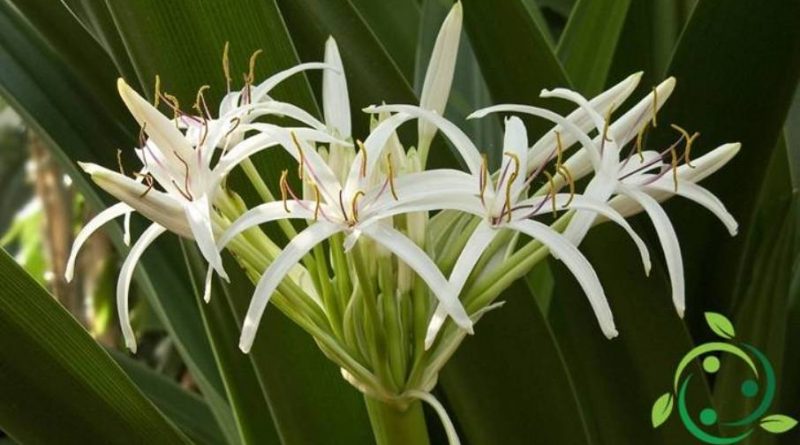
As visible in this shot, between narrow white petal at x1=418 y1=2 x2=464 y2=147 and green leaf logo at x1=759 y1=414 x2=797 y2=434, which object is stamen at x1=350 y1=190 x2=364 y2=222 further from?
green leaf logo at x1=759 y1=414 x2=797 y2=434

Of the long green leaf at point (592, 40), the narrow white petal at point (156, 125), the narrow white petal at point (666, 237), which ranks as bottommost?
the narrow white petal at point (666, 237)

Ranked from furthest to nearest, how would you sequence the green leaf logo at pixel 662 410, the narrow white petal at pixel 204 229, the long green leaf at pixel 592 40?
the long green leaf at pixel 592 40 < the green leaf logo at pixel 662 410 < the narrow white petal at pixel 204 229

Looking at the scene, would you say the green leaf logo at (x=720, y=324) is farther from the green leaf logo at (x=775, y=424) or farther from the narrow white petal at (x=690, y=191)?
the narrow white petal at (x=690, y=191)

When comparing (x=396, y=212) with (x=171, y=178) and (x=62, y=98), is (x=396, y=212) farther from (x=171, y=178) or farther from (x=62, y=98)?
(x=62, y=98)

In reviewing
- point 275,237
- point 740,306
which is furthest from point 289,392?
point 740,306

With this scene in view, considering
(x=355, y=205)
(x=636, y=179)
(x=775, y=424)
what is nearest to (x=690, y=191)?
(x=636, y=179)

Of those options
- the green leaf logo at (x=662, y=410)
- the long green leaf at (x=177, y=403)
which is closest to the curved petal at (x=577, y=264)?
the green leaf logo at (x=662, y=410)
